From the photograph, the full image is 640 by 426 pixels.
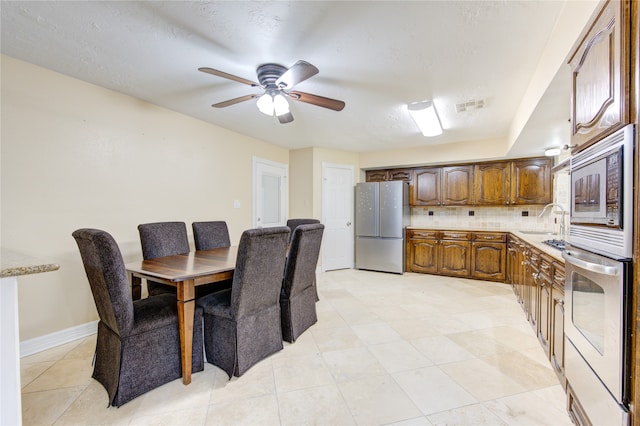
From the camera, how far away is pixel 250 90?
8.45 ft

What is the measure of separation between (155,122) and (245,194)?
153 centimetres

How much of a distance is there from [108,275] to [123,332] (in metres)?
0.36

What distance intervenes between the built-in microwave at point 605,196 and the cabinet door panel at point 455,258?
126 inches

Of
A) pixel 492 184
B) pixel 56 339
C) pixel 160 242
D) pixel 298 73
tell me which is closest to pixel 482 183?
pixel 492 184

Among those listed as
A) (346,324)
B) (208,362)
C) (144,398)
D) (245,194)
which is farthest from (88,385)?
(245,194)

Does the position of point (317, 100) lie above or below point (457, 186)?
above

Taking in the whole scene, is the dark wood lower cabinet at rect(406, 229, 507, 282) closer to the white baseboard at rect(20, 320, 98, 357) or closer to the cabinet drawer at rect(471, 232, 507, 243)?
the cabinet drawer at rect(471, 232, 507, 243)

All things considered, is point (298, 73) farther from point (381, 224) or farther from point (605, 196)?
point (381, 224)

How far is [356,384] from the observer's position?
173cm

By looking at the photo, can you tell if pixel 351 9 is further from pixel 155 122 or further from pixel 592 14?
pixel 155 122

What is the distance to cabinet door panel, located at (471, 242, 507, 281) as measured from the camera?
411 centimetres

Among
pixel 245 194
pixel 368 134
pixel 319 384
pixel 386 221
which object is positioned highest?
pixel 368 134

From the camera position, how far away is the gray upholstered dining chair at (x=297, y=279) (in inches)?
87.1

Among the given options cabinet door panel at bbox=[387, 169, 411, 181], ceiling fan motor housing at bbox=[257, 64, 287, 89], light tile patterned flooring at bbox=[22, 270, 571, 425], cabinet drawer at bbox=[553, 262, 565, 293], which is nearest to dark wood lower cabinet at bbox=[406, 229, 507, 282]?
cabinet door panel at bbox=[387, 169, 411, 181]
